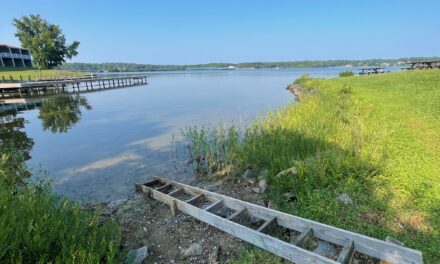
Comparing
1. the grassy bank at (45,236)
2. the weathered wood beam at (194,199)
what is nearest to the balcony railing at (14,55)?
the grassy bank at (45,236)

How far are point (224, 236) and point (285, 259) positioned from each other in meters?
1.21

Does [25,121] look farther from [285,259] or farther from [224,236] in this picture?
[285,259]

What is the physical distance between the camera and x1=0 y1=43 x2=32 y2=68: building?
200 ft

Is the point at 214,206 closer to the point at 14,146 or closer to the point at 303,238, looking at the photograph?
the point at 303,238

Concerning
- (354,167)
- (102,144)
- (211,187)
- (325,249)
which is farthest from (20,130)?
(325,249)

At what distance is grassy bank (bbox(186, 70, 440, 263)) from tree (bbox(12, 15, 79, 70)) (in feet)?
225

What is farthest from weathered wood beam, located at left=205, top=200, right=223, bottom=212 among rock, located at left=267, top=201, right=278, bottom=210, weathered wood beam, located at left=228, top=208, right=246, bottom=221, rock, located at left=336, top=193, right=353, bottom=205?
rock, located at left=336, top=193, right=353, bottom=205

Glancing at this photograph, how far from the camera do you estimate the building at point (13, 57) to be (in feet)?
200

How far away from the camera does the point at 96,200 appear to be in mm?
6672

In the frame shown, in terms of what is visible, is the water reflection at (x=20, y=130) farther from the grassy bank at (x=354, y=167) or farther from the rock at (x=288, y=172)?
the rock at (x=288, y=172)

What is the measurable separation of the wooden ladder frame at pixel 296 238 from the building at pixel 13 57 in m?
76.0

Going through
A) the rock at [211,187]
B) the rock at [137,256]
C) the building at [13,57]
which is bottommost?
the rock at [211,187]

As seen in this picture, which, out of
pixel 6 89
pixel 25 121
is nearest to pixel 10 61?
pixel 6 89

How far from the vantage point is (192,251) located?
164 inches
